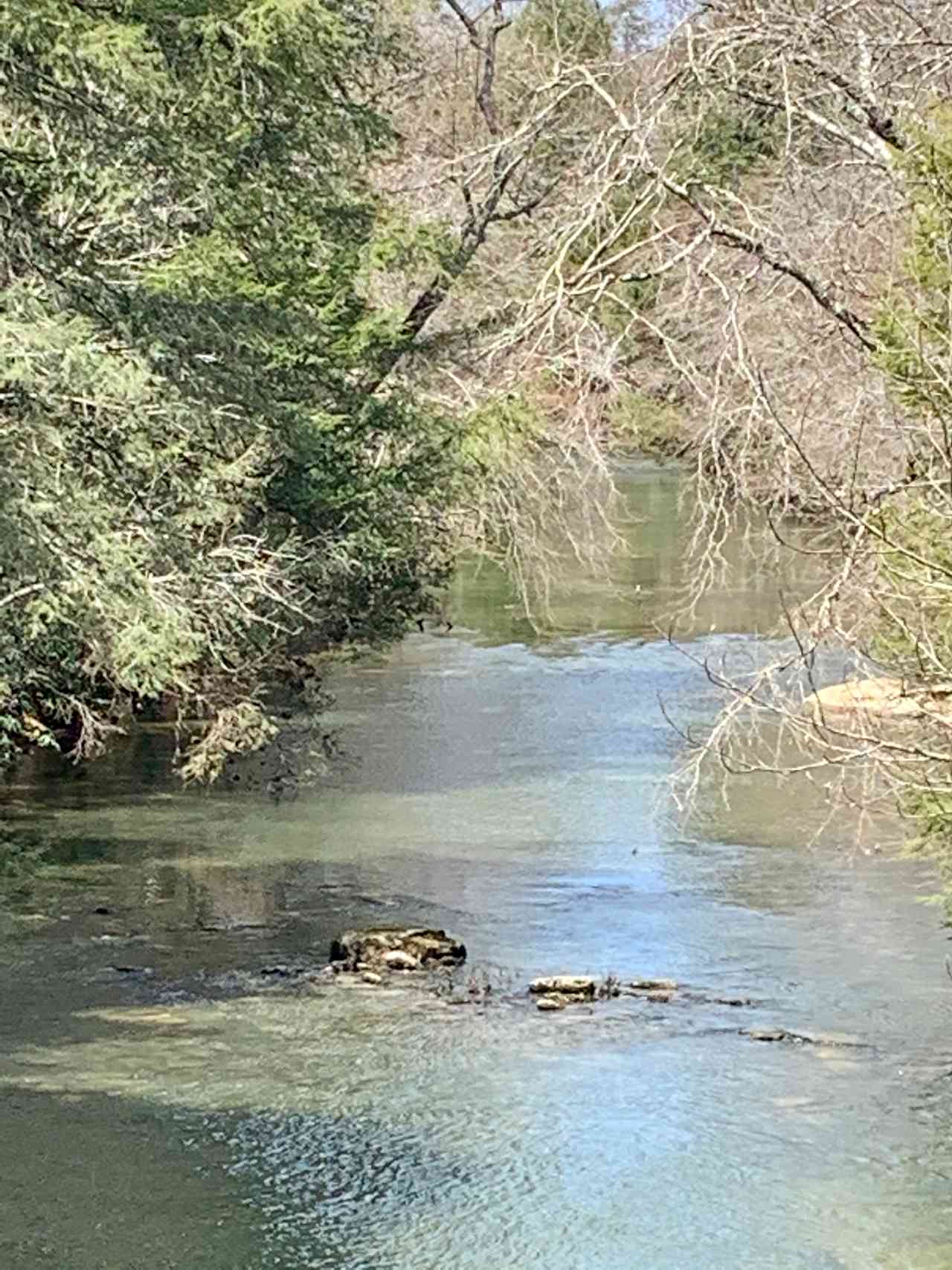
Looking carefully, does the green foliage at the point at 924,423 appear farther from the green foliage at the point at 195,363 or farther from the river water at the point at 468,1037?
the green foliage at the point at 195,363

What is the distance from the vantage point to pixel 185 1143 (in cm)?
1040

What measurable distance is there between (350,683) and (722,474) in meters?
14.4

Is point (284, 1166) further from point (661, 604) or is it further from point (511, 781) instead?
point (661, 604)

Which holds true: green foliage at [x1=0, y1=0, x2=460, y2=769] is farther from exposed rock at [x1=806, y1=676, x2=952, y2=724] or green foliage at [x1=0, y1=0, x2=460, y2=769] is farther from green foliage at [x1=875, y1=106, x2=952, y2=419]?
exposed rock at [x1=806, y1=676, x2=952, y2=724]

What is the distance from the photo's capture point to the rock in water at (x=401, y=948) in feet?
44.7

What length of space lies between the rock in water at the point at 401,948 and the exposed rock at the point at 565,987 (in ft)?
2.73

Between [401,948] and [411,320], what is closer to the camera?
[401,948]

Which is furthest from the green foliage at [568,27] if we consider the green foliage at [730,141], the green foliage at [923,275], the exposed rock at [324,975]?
the exposed rock at [324,975]

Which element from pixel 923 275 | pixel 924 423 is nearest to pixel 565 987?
pixel 924 423

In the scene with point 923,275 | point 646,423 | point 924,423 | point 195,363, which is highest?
point 646,423

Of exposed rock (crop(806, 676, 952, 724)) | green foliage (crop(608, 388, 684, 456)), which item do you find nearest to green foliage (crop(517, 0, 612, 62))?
green foliage (crop(608, 388, 684, 456))

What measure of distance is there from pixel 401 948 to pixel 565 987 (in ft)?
4.43

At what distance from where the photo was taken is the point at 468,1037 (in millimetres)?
11969

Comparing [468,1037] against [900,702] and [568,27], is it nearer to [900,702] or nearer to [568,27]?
[900,702]
